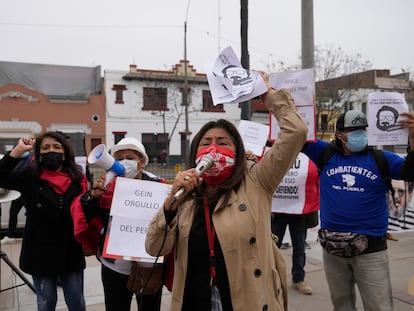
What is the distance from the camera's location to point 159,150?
33.2 metres

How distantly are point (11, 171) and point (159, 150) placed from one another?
30.2 meters

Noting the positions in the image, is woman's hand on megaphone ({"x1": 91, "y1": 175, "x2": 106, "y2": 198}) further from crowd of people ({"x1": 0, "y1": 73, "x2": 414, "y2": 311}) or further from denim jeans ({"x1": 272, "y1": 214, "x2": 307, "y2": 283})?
denim jeans ({"x1": 272, "y1": 214, "x2": 307, "y2": 283})

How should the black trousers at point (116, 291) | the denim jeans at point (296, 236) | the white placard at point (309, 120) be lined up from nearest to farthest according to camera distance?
1. the black trousers at point (116, 291)
2. the white placard at point (309, 120)
3. the denim jeans at point (296, 236)

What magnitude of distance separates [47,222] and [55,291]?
57 centimetres

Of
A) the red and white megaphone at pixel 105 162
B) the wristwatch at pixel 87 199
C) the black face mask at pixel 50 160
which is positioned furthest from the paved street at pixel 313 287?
the red and white megaphone at pixel 105 162

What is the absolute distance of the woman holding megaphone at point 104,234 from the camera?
8.90 ft

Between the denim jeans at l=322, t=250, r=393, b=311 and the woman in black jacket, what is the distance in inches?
81.9

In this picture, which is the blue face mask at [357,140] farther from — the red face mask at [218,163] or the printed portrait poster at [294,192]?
the printed portrait poster at [294,192]

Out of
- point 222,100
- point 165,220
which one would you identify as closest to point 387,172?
point 222,100

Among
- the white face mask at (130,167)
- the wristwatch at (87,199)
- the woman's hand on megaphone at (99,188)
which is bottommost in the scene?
the wristwatch at (87,199)

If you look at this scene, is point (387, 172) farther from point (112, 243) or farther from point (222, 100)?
point (112, 243)

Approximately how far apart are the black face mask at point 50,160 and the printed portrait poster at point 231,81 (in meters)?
1.62

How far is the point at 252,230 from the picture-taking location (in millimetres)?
2018

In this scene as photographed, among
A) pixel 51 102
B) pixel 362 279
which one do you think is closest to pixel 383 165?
pixel 362 279
